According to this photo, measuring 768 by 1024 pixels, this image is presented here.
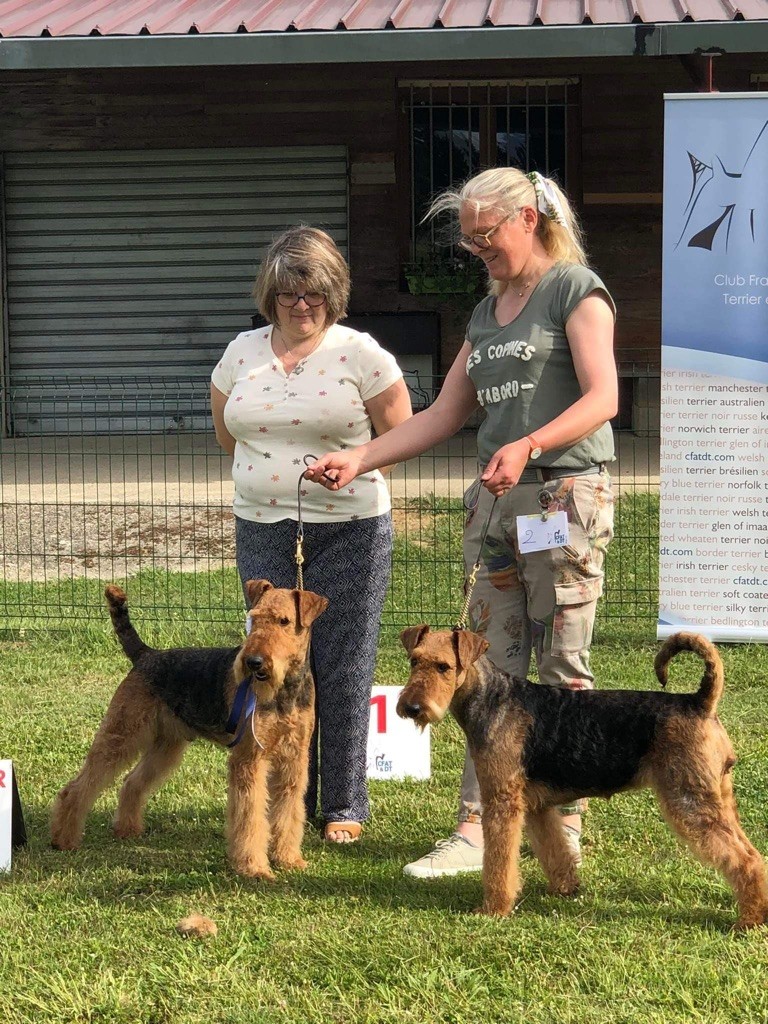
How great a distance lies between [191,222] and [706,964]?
1085 cm

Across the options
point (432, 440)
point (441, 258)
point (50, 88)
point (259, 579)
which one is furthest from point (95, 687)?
point (50, 88)

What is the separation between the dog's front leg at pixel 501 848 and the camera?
3705 millimetres

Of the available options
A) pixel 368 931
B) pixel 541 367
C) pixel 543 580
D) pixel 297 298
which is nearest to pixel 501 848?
pixel 368 931

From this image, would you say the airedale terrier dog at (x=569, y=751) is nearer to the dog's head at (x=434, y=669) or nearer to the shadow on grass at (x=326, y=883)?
the dog's head at (x=434, y=669)

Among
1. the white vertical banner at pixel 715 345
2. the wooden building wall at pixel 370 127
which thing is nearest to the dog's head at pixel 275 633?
the white vertical banner at pixel 715 345

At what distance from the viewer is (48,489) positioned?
996 centimetres

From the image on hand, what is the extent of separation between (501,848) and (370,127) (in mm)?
10080

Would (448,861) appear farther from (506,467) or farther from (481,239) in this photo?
(481,239)

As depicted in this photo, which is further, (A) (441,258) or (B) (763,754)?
(A) (441,258)

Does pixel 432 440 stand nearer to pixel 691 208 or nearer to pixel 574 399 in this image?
pixel 574 399

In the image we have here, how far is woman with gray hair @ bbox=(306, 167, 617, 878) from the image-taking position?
381 centimetres

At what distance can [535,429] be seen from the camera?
392 centimetres

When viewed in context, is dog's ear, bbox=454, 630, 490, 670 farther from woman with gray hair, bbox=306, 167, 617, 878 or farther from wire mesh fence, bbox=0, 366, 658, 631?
wire mesh fence, bbox=0, 366, 658, 631

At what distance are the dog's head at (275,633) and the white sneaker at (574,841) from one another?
98 cm
